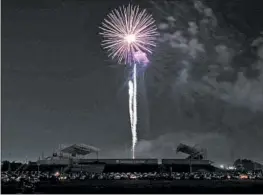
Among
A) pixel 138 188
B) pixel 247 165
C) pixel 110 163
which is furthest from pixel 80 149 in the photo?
pixel 138 188

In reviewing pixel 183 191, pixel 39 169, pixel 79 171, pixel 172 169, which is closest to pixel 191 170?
pixel 172 169

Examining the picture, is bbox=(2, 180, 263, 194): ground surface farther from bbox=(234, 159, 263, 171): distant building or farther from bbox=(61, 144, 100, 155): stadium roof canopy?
bbox=(234, 159, 263, 171): distant building

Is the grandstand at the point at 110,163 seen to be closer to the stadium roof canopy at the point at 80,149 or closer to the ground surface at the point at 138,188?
the stadium roof canopy at the point at 80,149

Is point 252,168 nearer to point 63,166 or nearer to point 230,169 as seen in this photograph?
point 230,169

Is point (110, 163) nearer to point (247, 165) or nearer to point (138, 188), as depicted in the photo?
point (247, 165)

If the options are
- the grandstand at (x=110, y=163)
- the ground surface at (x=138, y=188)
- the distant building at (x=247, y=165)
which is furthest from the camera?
the distant building at (x=247, y=165)

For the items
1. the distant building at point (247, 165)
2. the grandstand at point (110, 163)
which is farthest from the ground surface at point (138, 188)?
the distant building at point (247, 165)

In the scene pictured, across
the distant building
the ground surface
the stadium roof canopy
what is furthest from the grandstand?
the ground surface

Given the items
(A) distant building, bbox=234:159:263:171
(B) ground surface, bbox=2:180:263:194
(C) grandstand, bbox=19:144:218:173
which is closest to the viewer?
(B) ground surface, bbox=2:180:263:194
